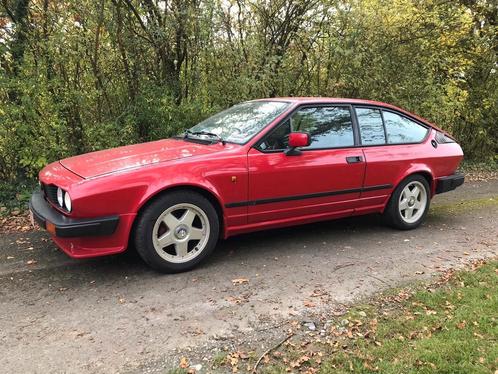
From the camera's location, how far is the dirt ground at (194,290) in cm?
295

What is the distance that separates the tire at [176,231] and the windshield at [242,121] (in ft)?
2.67

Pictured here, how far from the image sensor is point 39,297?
3.64 meters

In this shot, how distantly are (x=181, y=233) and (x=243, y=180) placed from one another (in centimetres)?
74

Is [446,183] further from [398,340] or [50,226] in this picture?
[50,226]

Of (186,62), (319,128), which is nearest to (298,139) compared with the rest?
(319,128)

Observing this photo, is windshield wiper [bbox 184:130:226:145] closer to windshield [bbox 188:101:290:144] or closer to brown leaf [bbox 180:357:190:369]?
windshield [bbox 188:101:290:144]

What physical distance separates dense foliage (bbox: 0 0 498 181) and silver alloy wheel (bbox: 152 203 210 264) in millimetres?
3132

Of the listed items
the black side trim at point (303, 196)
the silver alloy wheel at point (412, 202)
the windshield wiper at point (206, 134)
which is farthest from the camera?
the silver alloy wheel at point (412, 202)

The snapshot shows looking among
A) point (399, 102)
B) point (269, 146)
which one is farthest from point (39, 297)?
point (399, 102)

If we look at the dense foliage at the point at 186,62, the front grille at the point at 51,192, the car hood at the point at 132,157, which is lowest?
the front grille at the point at 51,192

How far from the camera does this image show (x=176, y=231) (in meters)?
4.04

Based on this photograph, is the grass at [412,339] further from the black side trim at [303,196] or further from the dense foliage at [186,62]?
the dense foliage at [186,62]

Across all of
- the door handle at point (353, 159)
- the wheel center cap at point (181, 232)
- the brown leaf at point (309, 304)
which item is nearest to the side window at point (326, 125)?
the door handle at point (353, 159)

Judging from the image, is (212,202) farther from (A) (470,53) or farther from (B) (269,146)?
(A) (470,53)
